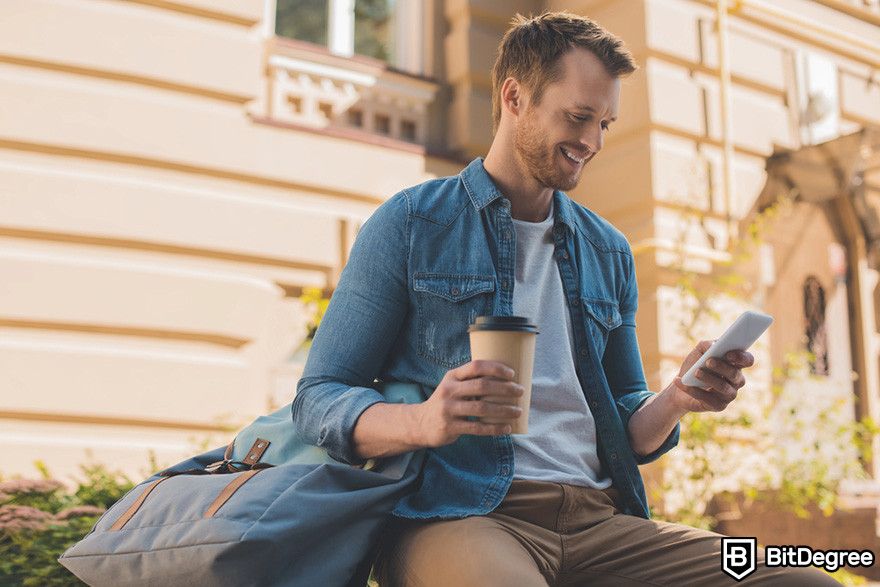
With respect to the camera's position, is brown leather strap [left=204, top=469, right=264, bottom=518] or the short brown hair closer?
brown leather strap [left=204, top=469, right=264, bottom=518]

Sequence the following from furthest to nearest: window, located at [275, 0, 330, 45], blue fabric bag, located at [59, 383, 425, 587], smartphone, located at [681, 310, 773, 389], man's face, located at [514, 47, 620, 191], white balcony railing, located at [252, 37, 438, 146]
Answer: window, located at [275, 0, 330, 45], white balcony railing, located at [252, 37, 438, 146], man's face, located at [514, 47, 620, 191], smartphone, located at [681, 310, 773, 389], blue fabric bag, located at [59, 383, 425, 587]

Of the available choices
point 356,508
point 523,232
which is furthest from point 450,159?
point 356,508

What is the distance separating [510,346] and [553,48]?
78 cm

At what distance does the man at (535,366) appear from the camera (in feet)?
5.94

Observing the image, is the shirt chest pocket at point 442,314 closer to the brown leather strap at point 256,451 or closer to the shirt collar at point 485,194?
the shirt collar at point 485,194

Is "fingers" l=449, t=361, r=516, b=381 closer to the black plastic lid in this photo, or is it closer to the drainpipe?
the black plastic lid

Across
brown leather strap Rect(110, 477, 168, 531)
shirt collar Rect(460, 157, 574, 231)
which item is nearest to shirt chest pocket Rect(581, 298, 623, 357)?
shirt collar Rect(460, 157, 574, 231)

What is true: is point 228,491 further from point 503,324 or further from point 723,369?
point 723,369

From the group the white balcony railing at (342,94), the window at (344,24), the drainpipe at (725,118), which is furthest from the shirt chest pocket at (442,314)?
the drainpipe at (725,118)

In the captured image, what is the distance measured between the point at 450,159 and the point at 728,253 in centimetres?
193

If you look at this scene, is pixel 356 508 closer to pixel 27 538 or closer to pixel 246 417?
pixel 27 538

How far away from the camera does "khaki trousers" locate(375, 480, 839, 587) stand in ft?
5.71

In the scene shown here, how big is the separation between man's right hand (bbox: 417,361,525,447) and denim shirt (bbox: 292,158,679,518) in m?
0.23

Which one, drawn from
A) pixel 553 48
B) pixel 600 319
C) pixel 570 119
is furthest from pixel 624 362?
pixel 553 48
